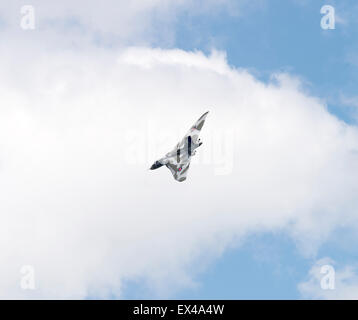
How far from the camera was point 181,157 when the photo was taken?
12988 cm

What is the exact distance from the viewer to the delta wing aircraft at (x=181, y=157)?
128 meters

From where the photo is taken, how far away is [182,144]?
132 meters

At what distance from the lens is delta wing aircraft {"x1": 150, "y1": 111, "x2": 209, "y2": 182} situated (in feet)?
420

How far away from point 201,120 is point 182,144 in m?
8.95
